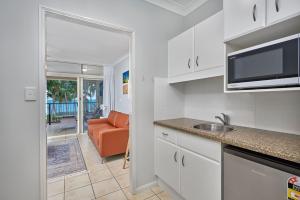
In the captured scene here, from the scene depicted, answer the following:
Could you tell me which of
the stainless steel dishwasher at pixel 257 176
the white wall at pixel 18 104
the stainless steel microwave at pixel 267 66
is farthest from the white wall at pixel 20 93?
the stainless steel dishwasher at pixel 257 176

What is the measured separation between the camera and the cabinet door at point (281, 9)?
92 centimetres

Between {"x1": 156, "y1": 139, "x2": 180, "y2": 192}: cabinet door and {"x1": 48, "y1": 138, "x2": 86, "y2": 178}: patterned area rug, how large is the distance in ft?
4.94

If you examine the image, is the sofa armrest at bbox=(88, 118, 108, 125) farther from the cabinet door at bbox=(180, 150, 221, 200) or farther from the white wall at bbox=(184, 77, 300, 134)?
the cabinet door at bbox=(180, 150, 221, 200)

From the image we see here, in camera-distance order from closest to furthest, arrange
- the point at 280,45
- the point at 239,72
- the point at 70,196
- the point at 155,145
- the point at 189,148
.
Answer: the point at 280,45
the point at 239,72
the point at 189,148
the point at 70,196
the point at 155,145

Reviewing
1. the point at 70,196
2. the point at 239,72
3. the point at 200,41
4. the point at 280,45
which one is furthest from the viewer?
the point at 70,196

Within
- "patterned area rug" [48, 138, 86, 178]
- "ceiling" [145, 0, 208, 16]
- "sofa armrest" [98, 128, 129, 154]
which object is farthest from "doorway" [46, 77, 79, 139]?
"ceiling" [145, 0, 208, 16]

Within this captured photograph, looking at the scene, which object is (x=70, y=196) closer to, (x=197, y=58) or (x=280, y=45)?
(x=197, y=58)

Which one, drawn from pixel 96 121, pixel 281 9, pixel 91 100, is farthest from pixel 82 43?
pixel 281 9

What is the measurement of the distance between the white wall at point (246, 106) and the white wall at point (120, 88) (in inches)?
99.2

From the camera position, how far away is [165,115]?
213 cm

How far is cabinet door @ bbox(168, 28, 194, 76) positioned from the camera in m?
1.81

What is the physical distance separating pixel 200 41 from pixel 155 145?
4.74ft

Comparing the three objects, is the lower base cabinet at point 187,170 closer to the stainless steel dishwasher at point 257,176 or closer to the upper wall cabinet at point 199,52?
the stainless steel dishwasher at point 257,176

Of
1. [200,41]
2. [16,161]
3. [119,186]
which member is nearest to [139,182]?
[119,186]
